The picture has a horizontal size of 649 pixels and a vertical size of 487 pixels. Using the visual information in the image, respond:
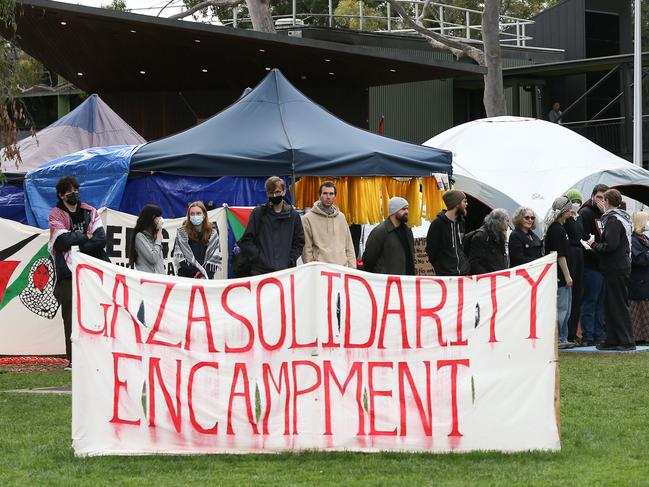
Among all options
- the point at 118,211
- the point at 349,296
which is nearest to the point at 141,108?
the point at 118,211

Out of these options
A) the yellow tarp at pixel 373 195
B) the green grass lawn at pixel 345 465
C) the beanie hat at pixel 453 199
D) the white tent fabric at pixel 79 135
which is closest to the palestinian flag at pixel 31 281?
the yellow tarp at pixel 373 195

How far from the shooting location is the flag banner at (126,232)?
46.4 feet

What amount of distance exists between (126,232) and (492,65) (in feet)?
64.2

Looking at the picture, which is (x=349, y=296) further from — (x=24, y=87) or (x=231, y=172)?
(x=24, y=87)

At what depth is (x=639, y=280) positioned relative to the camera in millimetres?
16859

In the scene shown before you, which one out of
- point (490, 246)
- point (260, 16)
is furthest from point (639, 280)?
point (260, 16)

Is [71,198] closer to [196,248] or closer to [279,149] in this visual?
[196,248]

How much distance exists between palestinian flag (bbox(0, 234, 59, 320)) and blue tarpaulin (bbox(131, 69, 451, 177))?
1.60 meters

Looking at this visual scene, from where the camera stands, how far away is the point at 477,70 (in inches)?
1126

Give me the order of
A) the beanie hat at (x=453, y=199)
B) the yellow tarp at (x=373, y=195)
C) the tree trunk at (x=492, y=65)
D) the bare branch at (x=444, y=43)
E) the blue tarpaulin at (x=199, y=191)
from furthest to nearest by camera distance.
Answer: the bare branch at (x=444, y=43) → the tree trunk at (x=492, y=65) → the blue tarpaulin at (x=199, y=191) → the yellow tarp at (x=373, y=195) → the beanie hat at (x=453, y=199)

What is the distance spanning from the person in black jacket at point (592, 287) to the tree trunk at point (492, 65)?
15.4 m

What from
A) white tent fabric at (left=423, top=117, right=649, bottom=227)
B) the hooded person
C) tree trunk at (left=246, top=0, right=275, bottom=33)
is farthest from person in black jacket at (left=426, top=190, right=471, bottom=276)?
tree trunk at (left=246, top=0, right=275, bottom=33)

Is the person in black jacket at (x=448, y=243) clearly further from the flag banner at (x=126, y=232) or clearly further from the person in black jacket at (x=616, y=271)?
the person in black jacket at (x=616, y=271)

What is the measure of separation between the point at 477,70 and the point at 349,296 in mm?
21279
